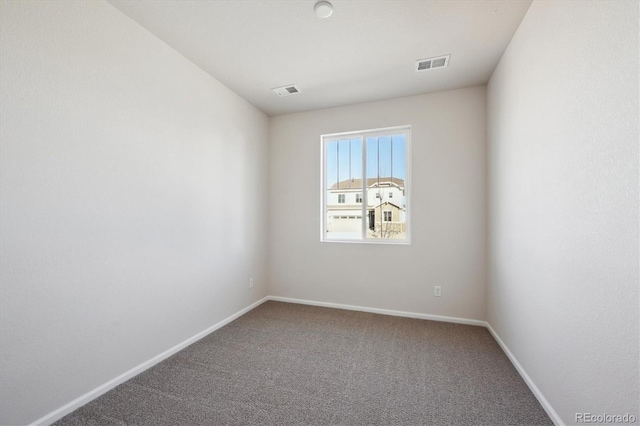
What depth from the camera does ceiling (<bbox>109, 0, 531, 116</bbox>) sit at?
1877mm

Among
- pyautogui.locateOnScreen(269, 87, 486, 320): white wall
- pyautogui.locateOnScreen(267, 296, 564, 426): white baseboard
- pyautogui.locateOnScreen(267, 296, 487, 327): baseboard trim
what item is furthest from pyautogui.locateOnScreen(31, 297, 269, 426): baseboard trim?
pyautogui.locateOnScreen(269, 87, 486, 320): white wall

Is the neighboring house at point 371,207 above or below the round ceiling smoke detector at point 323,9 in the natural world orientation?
below

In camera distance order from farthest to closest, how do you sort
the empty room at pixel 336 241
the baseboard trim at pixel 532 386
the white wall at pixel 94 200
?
the baseboard trim at pixel 532 386 → the white wall at pixel 94 200 → the empty room at pixel 336 241

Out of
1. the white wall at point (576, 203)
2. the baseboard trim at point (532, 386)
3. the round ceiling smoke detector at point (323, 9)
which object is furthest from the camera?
the round ceiling smoke detector at point (323, 9)

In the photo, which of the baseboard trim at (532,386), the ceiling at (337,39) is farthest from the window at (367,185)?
the baseboard trim at (532,386)

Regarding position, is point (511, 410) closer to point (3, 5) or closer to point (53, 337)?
point (53, 337)

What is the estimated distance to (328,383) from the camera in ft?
6.45

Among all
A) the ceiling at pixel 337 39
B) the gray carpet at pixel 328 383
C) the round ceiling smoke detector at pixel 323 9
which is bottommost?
the gray carpet at pixel 328 383

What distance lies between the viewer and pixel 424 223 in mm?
3199

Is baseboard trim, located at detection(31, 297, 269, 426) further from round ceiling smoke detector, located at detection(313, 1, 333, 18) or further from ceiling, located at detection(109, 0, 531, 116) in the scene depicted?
round ceiling smoke detector, located at detection(313, 1, 333, 18)

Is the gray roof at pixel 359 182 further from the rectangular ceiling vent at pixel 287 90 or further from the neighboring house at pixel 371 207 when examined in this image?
the rectangular ceiling vent at pixel 287 90

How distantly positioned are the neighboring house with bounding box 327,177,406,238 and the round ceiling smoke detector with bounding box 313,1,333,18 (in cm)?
206

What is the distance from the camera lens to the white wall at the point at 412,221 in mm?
3025

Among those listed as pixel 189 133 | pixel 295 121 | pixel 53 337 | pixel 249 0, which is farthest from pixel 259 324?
pixel 249 0
